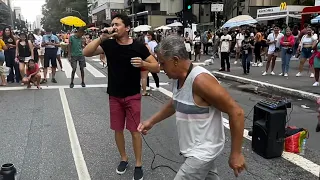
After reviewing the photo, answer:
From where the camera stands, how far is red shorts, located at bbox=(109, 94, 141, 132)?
3926mm

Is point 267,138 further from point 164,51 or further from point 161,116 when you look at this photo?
point 164,51

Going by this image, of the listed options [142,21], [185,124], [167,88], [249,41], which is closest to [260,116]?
[185,124]

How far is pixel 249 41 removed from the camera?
43.3 ft

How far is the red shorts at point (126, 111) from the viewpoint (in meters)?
3.93

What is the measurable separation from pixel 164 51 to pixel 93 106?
5.83 metres

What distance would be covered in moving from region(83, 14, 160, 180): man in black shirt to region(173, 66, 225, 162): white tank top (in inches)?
53.1

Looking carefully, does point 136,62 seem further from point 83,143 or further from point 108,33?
point 83,143

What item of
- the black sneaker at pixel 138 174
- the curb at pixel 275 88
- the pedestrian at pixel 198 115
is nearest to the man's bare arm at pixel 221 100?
the pedestrian at pixel 198 115

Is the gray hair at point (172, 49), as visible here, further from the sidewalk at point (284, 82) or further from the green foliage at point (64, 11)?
the green foliage at point (64, 11)

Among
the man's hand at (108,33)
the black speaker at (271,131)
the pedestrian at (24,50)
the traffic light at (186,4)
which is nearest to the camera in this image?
the man's hand at (108,33)

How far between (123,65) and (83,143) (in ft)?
6.50

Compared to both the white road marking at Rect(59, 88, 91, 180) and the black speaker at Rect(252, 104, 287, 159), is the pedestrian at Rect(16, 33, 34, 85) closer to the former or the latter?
the white road marking at Rect(59, 88, 91, 180)

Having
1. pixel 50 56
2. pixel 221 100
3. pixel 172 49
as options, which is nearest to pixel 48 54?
pixel 50 56

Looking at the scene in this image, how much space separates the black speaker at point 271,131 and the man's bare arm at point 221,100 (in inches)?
94.7
